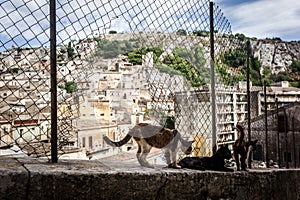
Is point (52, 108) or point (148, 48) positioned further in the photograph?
point (148, 48)

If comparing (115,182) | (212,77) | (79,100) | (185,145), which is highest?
(212,77)

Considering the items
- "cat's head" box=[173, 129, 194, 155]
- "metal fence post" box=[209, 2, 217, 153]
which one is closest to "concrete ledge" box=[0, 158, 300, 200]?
"cat's head" box=[173, 129, 194, 155]

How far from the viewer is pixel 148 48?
230 cm

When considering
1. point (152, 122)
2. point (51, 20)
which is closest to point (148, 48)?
point (152, 122)

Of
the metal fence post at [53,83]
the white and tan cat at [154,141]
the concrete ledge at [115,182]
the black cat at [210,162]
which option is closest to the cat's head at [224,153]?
the black cat at [210,162]

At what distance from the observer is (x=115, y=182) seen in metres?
1.82

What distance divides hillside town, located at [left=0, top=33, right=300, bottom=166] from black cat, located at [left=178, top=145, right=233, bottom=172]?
206 millimetres

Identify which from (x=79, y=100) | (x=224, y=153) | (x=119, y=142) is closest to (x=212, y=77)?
(x=224, y=153)

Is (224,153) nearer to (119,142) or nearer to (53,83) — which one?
(119,142)

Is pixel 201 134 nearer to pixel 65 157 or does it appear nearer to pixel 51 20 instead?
pixel 65 157

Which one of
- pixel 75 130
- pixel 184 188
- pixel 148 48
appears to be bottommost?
pixel 184 188

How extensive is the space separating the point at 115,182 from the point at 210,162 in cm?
75

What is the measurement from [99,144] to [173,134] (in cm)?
46

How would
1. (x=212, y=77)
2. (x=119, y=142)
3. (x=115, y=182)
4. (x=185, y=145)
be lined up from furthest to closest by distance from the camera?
(x=212, y=77) < (x=185, y=145) < (x=119, y=142) < (x=115, y=182)
